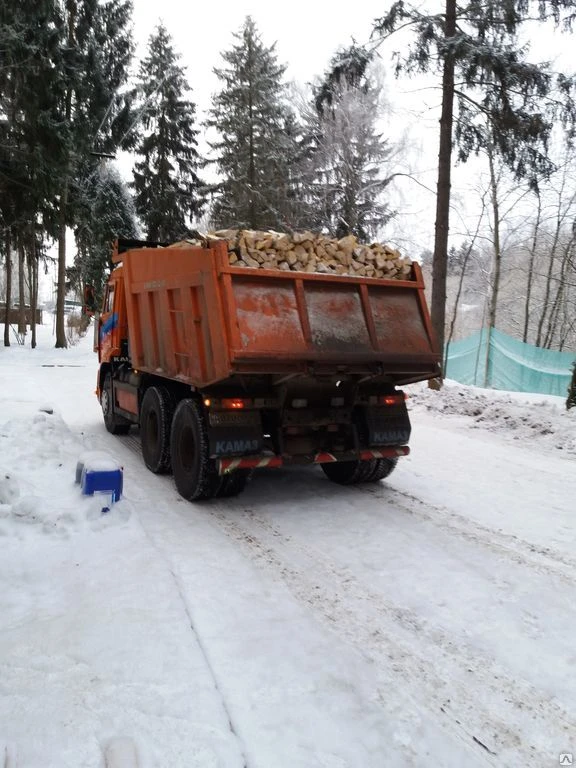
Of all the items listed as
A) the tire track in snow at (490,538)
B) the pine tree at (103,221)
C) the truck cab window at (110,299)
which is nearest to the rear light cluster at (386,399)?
the tire track in snow at (490,538)

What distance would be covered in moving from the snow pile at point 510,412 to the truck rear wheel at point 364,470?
3.51 metres

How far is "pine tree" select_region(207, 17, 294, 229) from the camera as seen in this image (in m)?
25.8

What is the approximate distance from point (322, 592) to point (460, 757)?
152 centimetres

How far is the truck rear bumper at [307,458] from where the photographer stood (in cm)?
533

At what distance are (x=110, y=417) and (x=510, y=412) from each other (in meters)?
7.09

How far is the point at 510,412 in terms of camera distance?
1023cm

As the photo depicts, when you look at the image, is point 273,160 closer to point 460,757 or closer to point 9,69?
point 9,69

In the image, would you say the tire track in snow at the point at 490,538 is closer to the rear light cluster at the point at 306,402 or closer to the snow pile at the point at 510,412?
the rear light cluster at the point at 306,402

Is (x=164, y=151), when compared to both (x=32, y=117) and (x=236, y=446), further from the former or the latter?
(x=236, y=446)

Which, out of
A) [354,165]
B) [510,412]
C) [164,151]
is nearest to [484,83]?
[510,412]

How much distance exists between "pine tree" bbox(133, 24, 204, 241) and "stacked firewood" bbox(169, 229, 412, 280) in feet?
84.1

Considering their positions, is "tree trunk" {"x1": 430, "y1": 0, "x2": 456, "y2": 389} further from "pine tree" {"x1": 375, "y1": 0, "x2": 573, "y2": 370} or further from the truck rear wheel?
the truck rear wheel

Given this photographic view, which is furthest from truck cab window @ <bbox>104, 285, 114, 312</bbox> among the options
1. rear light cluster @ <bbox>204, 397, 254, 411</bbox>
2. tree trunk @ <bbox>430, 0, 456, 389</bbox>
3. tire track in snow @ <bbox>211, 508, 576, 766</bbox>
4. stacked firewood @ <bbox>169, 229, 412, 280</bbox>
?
tree trunk @ <bbox>430, 0, 456, 389</bbox>

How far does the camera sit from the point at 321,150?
81.4 feet
